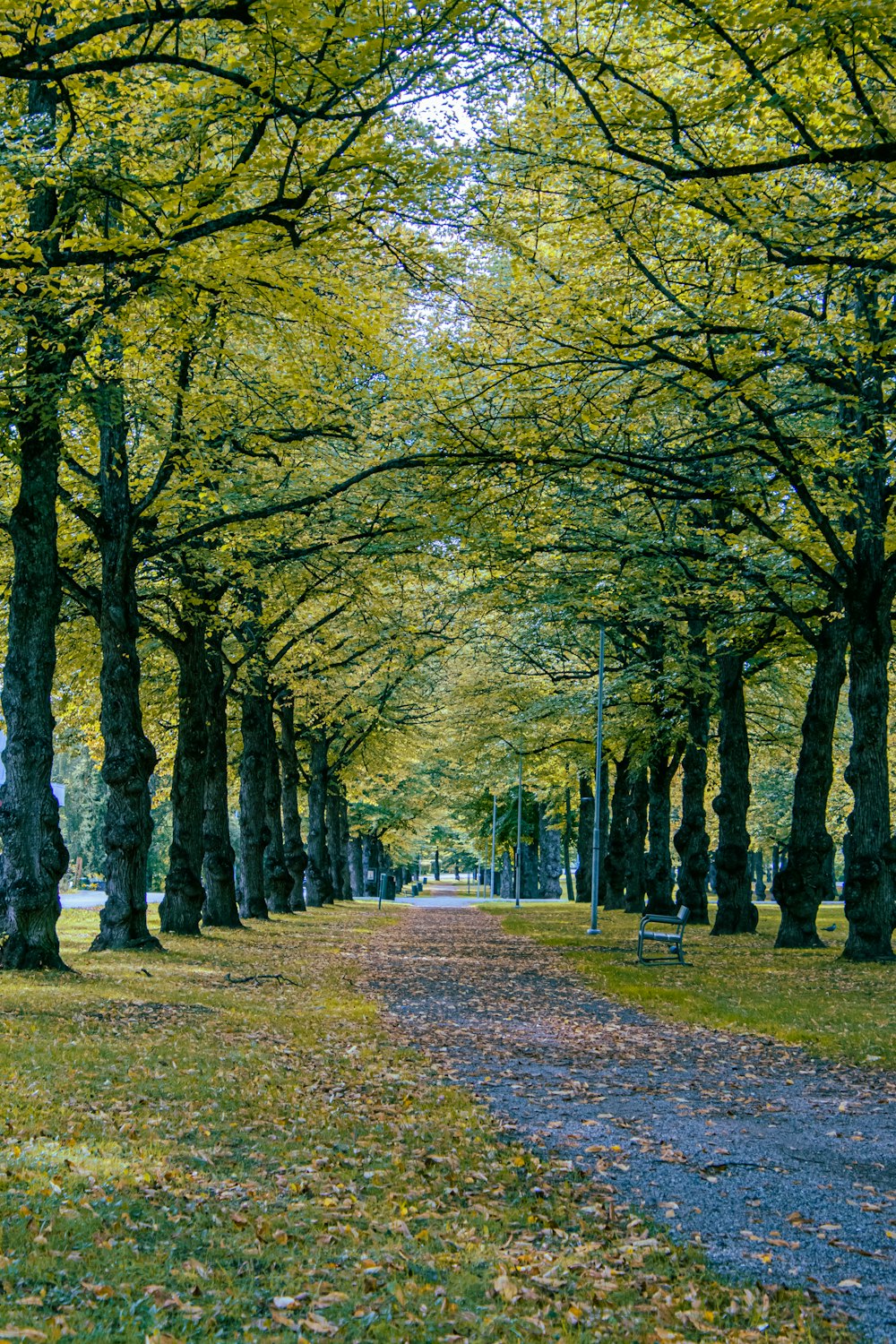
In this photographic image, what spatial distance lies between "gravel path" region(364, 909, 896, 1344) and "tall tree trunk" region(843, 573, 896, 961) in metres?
5.37

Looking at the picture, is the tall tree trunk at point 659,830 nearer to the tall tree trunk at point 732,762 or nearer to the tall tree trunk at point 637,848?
the tall tree trunk at point 637,848

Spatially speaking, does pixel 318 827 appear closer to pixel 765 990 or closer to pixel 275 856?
pixel 275 856

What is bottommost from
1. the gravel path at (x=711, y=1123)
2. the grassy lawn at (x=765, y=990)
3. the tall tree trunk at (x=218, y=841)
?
the grassy lawn at (x=765, y=990)

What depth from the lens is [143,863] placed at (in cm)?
1634

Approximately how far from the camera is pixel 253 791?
25.4m

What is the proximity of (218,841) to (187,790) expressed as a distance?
132 inches

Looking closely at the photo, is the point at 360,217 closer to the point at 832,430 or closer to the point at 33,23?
the point at 33,23

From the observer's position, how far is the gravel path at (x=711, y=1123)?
15.8 ft

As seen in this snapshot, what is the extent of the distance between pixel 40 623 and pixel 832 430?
1048cm

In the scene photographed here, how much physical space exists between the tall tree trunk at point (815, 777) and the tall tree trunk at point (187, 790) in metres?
10.1

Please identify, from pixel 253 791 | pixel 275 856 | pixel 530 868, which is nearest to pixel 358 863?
pixel 530 868

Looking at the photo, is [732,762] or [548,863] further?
[548,863]

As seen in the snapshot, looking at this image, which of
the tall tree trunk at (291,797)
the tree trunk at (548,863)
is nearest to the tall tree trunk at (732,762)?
the tall tree trunk at (291,797)

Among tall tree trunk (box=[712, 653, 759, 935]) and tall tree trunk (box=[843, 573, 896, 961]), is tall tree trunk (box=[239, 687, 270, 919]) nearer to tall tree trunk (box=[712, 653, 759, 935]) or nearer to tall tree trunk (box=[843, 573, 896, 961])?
tall tree trunk (box=[712, 653, 759, 935])
